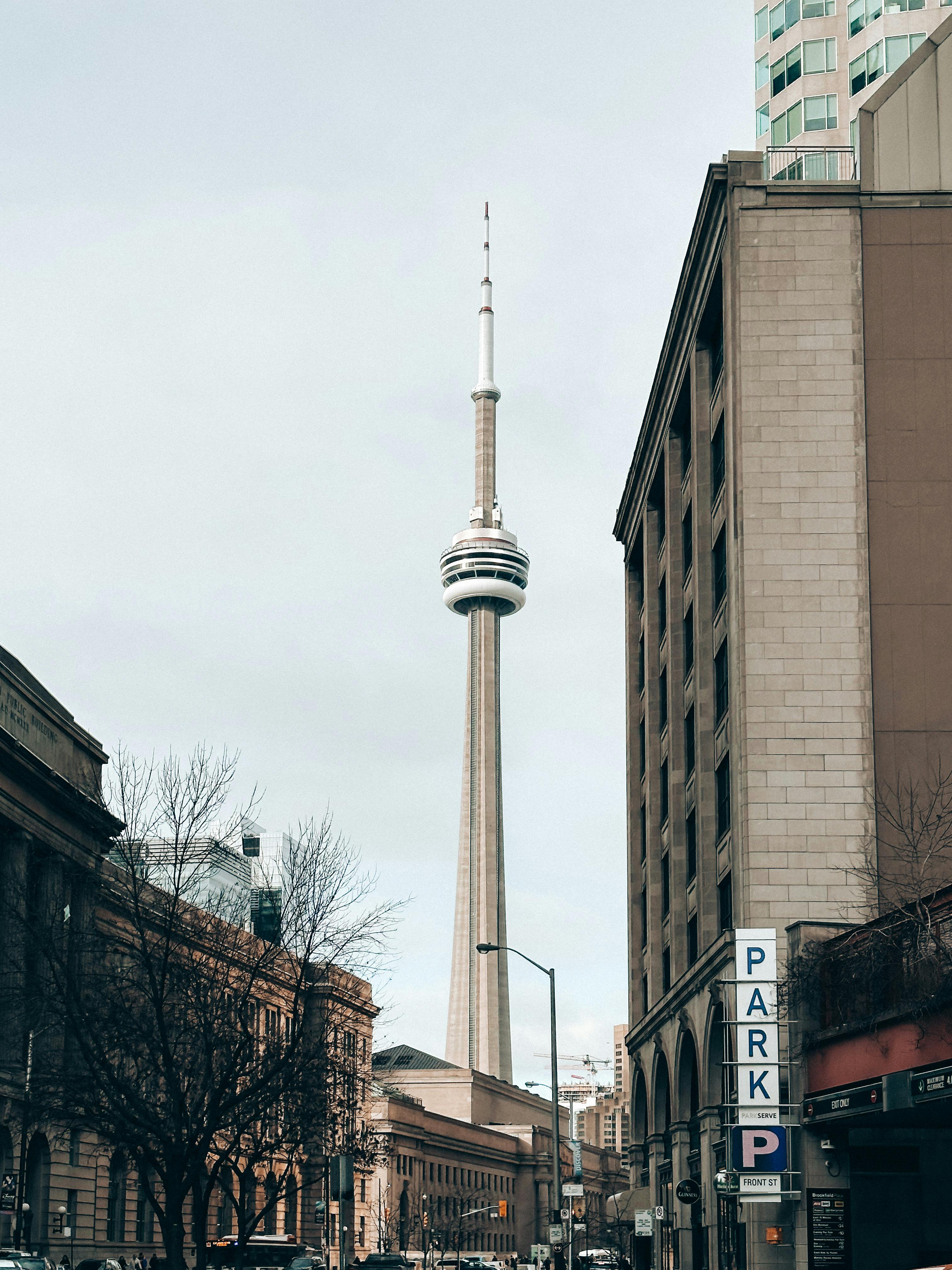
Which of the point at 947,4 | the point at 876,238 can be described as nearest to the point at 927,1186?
the point at 876,238

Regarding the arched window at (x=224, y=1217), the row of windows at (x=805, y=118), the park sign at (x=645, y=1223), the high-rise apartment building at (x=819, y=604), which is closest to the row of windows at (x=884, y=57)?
the row of windows at (x=805, y=118)

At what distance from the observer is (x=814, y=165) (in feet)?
165

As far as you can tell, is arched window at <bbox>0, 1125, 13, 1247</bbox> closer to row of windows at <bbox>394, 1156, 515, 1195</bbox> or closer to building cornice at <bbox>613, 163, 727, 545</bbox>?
building cornice at <bbox>613, 163, 727, 545</bbox>

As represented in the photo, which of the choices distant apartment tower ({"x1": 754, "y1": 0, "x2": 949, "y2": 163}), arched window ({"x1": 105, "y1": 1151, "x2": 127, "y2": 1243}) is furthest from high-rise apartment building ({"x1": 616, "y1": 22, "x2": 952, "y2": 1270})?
arched window ({"x1": 105, "y1": 1151, "x2": 127, "y2": 1243})

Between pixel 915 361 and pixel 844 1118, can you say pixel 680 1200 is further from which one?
pixel 915 361

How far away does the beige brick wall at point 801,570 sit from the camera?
4138 centimetres

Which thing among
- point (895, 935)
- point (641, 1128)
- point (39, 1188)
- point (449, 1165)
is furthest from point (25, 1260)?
point (449, 1165)

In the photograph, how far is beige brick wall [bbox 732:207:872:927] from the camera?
41375 mm

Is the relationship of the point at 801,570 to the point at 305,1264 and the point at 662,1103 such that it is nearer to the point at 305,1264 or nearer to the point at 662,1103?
the point at 662,1103

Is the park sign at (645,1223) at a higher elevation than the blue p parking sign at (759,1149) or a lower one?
lower

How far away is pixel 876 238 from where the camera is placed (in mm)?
44281

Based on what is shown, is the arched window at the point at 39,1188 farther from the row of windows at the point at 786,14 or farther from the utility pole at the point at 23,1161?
the row of windows at the point at 786,14

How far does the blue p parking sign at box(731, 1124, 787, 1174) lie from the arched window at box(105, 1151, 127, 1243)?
149 feet

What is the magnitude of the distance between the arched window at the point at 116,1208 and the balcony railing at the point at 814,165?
165 ft
